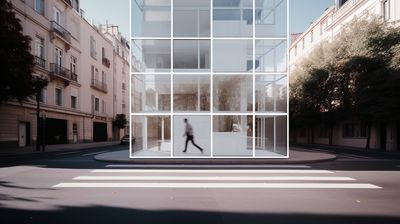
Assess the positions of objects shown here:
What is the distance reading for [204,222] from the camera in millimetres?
5895

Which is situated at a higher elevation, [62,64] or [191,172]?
[62,64]

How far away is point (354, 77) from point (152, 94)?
58.2 feet

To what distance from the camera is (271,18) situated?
18.0 meters

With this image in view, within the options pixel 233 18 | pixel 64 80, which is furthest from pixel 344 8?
pixel 64 80

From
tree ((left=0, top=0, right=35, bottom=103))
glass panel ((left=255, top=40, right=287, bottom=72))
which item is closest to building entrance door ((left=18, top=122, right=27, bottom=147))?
tree ((left=0, top=0, right=35, bottom=103))

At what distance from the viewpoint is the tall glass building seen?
1717 centimetres

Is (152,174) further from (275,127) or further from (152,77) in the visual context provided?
(275,127)

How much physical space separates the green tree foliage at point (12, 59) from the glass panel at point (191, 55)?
9778mm

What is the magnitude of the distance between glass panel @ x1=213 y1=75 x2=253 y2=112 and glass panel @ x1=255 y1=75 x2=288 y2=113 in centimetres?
52

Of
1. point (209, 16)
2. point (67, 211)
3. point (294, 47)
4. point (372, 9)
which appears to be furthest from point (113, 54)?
point (67, 211)

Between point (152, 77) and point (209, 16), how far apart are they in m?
3.92

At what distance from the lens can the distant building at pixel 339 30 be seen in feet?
89.9

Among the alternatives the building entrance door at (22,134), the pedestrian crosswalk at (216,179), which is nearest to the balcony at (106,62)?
the building entrance door at (22,134)

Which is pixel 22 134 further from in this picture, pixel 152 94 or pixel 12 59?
pixel 152 94
